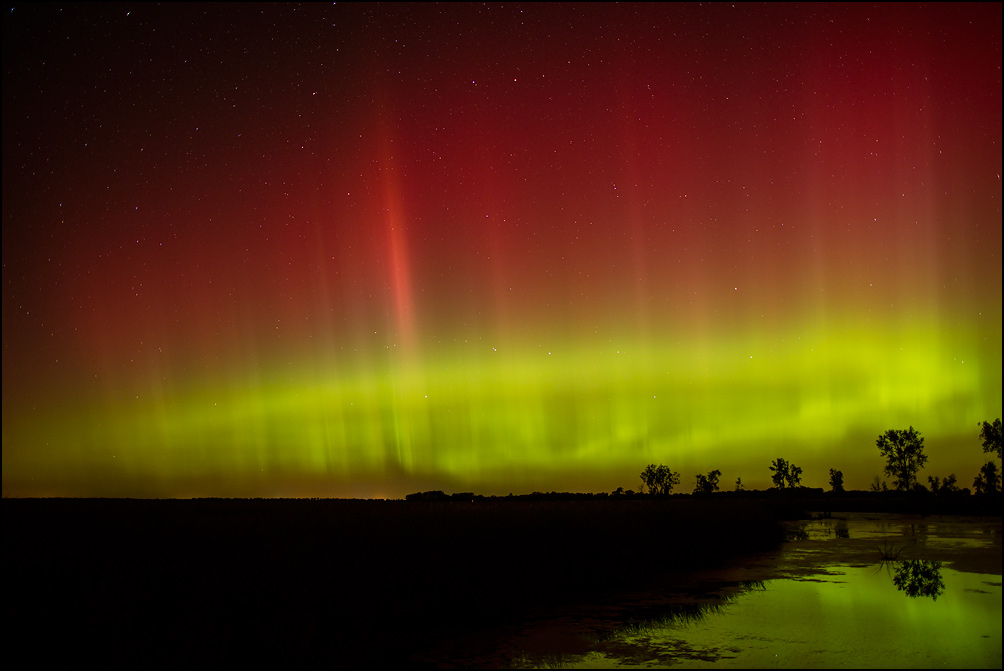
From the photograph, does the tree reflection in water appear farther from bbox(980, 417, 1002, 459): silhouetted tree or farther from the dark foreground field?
bbox(980, 417, 1002, 459): silhouetted tree

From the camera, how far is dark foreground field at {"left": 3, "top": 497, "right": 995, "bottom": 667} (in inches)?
462

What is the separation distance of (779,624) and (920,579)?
792 centimetres

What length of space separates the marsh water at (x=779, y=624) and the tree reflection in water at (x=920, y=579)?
2 cm

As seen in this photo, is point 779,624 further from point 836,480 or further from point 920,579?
point 836,480

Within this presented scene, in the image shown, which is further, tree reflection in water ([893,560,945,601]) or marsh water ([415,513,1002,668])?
tree reflection in water ([893,560,945,601])

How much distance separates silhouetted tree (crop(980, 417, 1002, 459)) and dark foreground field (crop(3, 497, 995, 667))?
101 m

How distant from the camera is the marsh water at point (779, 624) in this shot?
37.3 ft

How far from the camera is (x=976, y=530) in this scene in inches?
1437

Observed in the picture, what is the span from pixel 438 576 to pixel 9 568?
863 centimetres


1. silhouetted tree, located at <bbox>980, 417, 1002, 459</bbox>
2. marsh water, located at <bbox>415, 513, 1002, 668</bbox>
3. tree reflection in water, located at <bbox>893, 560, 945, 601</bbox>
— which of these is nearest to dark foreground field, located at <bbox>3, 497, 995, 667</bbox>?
marsh water, located at <bbox>415, 513, 1002, 668</bbox>

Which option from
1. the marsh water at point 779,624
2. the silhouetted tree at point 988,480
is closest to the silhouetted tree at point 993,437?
the silhouetted tree at point 988,480

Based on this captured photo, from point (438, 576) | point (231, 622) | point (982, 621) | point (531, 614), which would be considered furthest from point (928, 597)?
point (231, 622)

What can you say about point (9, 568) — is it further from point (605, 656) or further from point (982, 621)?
point (982, 621)

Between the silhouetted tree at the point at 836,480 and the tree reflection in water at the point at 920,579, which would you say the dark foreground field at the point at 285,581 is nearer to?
the tree reflection in water at the point at 920,579
